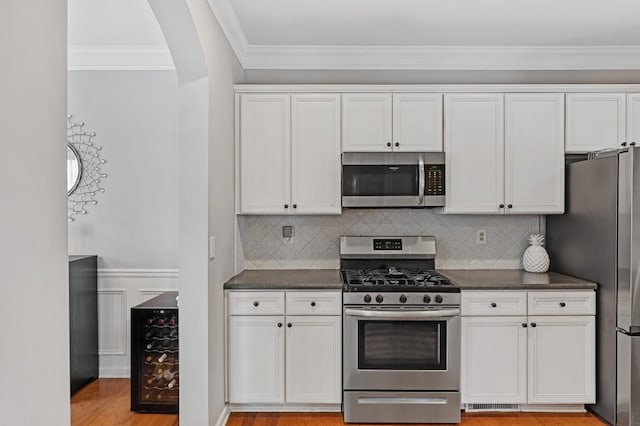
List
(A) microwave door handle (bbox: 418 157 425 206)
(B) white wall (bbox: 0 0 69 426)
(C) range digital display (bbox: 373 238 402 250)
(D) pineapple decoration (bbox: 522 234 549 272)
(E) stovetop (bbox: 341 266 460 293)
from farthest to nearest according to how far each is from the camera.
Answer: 1. (C) range digital display (bbox: 373 238 402 250)
2. (D) pineapple decoration (bbox: 522 234 549 272)
3. (A) microwave door handle (bbox: 418 157 425 206)
4. (E) stovetop (bbox: 341 266 460 293)
5. (B) white wall (bbox: 0 0 69 426)

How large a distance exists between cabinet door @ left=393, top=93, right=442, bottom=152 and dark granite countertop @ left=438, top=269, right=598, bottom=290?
0.94 m

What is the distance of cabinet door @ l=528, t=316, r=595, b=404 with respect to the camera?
3459mm

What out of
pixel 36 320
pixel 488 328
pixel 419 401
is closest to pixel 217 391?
pixel 419 401

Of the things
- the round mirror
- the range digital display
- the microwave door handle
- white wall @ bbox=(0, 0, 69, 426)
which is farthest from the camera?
the round mirror

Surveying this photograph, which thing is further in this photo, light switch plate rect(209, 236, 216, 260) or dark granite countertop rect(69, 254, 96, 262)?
dark granite countertop rect(69, 254, 96, 262)

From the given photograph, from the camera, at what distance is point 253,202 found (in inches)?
150

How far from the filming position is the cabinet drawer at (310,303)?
347 centimetres

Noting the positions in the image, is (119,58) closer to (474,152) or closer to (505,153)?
(474,152)

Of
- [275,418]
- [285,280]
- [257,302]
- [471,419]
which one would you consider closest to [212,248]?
[257,302]

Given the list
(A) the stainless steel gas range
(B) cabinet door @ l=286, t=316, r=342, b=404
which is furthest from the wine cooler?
(A) the stainless steel gas range

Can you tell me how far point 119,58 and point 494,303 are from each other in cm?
334

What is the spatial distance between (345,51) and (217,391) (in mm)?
2626

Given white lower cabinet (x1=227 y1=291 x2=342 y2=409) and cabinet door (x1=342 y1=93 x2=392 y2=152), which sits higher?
cabinet door (x1=342 y1=93 x2=392 y2=152)

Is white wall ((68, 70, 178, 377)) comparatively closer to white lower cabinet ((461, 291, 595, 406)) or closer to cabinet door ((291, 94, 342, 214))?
cabinet door ((291, 94, 342, 214))
